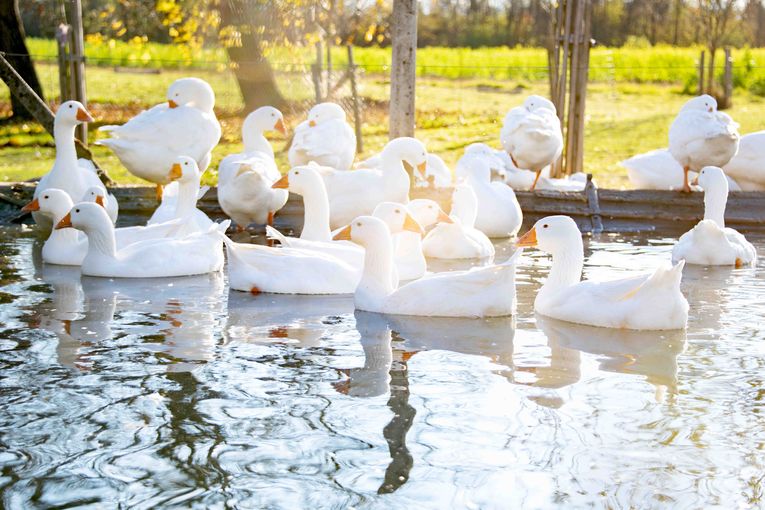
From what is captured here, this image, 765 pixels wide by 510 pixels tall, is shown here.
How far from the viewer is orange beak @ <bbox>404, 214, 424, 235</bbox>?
7880mm

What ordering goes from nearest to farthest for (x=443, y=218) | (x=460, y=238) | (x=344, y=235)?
1. (x=344, y=235)
2. (x=443, y=218)
3. (x=460, y=238)

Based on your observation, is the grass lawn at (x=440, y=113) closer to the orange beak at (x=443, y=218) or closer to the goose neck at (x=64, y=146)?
the goose neck at (x=64, y=146)

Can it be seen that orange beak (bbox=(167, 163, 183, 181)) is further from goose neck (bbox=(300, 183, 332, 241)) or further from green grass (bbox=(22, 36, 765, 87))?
green grass (bbox=(22, 36, 765, 87))

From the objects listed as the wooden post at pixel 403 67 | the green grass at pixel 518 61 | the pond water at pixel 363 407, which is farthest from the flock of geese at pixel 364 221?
the green grass at pixel 518 61

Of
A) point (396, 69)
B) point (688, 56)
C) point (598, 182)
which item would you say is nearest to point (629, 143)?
point (598, 182)

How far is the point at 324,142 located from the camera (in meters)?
12.0

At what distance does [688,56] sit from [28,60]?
19.7 m

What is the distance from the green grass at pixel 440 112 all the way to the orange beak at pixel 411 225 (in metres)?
6.72

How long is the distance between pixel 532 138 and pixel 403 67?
5.14 ft

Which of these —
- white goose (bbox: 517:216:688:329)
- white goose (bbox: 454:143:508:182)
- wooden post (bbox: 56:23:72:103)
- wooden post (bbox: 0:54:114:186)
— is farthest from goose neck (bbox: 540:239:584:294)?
wooden post (bbox: 56:23:72:103)

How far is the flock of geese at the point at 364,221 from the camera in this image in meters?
7.01

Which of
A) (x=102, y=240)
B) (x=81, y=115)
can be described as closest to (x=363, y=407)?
(x=102, y=240)

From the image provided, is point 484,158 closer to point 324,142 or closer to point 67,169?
point 324,142

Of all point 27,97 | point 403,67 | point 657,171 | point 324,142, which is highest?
point 403,67
